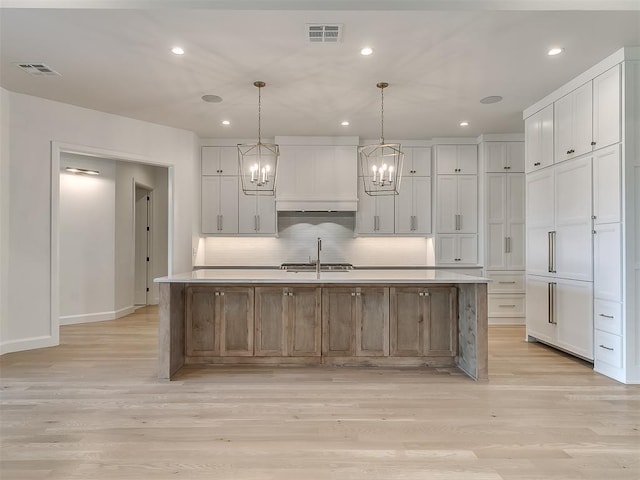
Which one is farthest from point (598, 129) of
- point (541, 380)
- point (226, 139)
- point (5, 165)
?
point (5, 165)

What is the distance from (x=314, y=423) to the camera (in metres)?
2.51

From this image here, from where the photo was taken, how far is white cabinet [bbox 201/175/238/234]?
6387 mm

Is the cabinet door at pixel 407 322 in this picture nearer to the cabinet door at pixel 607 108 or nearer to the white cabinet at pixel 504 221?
the cabinet door at pixel 607 108

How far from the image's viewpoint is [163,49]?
3.40 metres

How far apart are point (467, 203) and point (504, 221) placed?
612 millimetres

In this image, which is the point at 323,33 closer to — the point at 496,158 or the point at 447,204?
the point at 447,204

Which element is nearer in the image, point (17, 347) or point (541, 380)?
point (541, 380)

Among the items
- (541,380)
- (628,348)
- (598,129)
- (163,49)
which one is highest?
(163,49)

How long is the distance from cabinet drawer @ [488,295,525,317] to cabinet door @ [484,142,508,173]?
1.95 metres

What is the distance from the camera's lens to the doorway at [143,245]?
25.1ft

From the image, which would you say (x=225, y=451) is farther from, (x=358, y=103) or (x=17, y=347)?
(x=358, y=103)

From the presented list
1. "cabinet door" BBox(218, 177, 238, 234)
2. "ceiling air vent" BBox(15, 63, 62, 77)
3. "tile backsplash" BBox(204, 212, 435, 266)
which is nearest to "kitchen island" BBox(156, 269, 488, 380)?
"ceiling air vent" BBox(15, 63, 62, 77)

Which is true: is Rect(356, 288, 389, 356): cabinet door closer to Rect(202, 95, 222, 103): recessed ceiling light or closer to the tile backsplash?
Rect(202, 95, 222, 103): recessed ceiling light

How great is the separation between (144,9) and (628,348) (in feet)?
15.5
